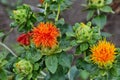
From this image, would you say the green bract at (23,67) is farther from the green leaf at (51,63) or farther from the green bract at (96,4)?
the green bract at (96,4)

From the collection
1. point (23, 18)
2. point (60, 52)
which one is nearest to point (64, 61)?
point (60, 52)

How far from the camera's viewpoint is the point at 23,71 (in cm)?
134

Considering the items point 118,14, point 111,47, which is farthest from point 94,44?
point 118,14

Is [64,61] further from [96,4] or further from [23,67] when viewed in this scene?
[96,4]

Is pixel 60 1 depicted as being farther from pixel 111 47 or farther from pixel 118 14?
pixel 118 14

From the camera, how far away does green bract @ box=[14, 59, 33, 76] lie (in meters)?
1.33

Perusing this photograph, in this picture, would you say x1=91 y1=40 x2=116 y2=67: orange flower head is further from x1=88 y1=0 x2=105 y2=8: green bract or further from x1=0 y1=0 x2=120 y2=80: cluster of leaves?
x1=88 y1=0 x2=105 y2=8: green bract

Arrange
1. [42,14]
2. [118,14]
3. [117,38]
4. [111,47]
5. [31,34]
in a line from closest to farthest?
1. [111,47]
2. [31,34]
3. [42,14]
4. [117,38]
5. [118,14]

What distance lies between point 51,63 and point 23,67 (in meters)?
0.09

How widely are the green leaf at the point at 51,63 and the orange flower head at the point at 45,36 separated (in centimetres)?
4

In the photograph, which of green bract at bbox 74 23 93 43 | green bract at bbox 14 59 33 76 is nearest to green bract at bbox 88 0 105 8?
green bract at bbox 74 23 93 43

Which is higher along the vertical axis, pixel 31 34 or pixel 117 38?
pixel 31 34

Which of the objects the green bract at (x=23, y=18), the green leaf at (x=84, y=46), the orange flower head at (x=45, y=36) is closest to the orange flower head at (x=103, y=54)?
the green leaf at (x=84, y=46)

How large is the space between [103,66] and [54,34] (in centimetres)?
19
